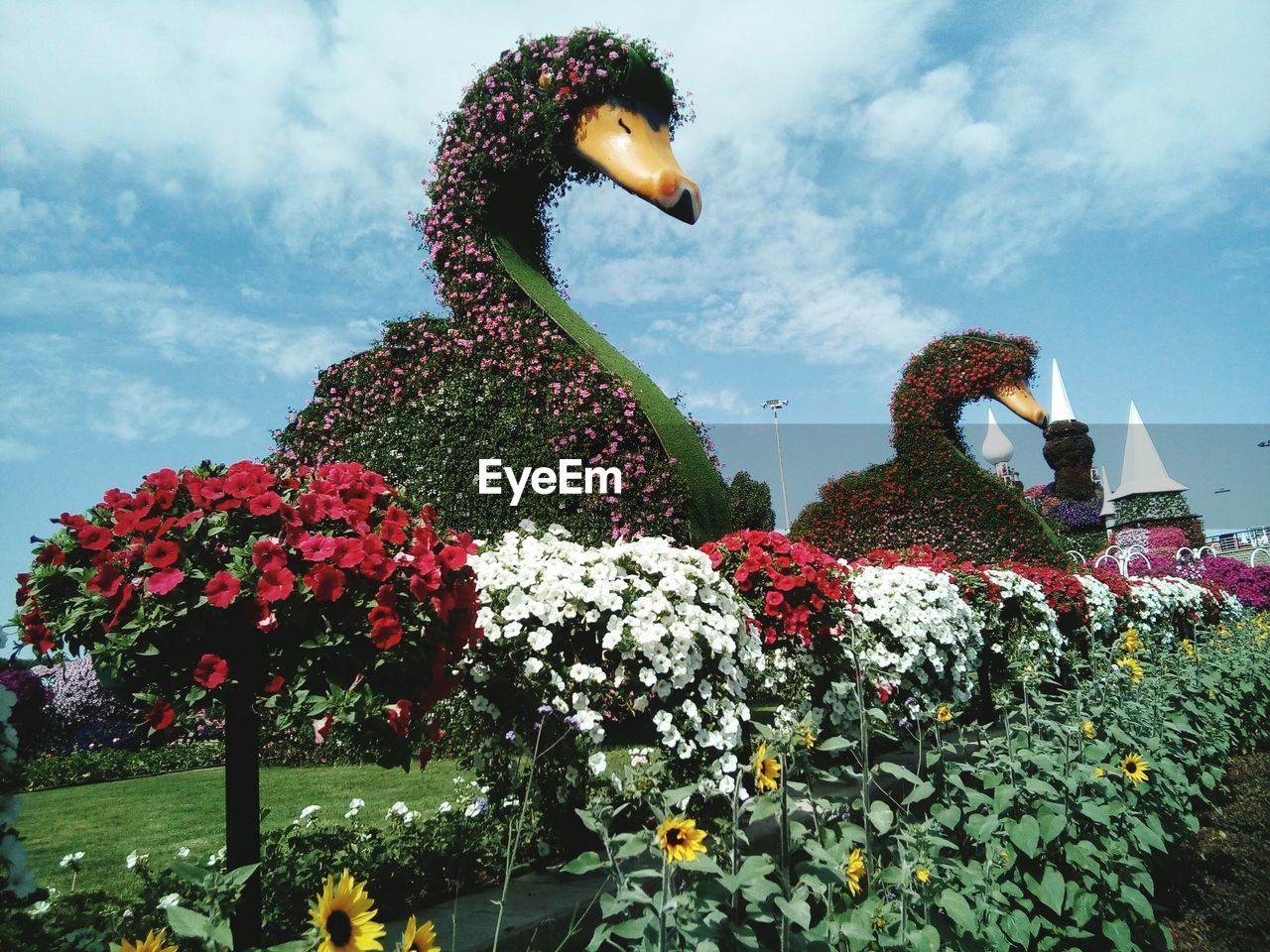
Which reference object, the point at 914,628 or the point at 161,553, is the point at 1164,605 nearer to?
the point at 914,628

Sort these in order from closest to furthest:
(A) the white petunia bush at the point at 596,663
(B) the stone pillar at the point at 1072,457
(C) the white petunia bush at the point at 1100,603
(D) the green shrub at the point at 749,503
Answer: (A) the white petunia bush at the point at 596,663 → (C) the white petunia bush at the point at 1100,603 → (D) the green shrub at the point at 749,503 → (B) the stone pillar at the point at 1072,457

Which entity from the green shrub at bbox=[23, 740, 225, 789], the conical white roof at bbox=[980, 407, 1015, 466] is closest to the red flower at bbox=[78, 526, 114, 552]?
the green shrub at bbox=[23, 740, 225, 789]

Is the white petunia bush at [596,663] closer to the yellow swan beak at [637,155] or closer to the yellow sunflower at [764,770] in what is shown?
the yellow sunflower at [764,770]

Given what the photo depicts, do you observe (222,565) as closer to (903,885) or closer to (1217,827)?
(903,885)

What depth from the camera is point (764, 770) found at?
6.30 ft

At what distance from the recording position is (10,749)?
1308 millimetres

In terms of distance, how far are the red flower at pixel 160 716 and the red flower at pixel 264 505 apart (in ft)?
1.86

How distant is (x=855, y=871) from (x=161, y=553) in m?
2.05

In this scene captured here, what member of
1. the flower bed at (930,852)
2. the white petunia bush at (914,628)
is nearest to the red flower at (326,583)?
the flower bed at (930,852)

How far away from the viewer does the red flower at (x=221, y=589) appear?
Result: 193 centimetres

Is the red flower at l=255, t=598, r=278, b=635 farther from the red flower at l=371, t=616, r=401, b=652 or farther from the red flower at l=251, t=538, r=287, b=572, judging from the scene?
the red flower at l=371, t=616, r=401, b=652

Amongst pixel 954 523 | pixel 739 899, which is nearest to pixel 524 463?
pixel 739 899

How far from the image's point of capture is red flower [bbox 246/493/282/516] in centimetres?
211

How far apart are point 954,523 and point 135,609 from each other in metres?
10.9
